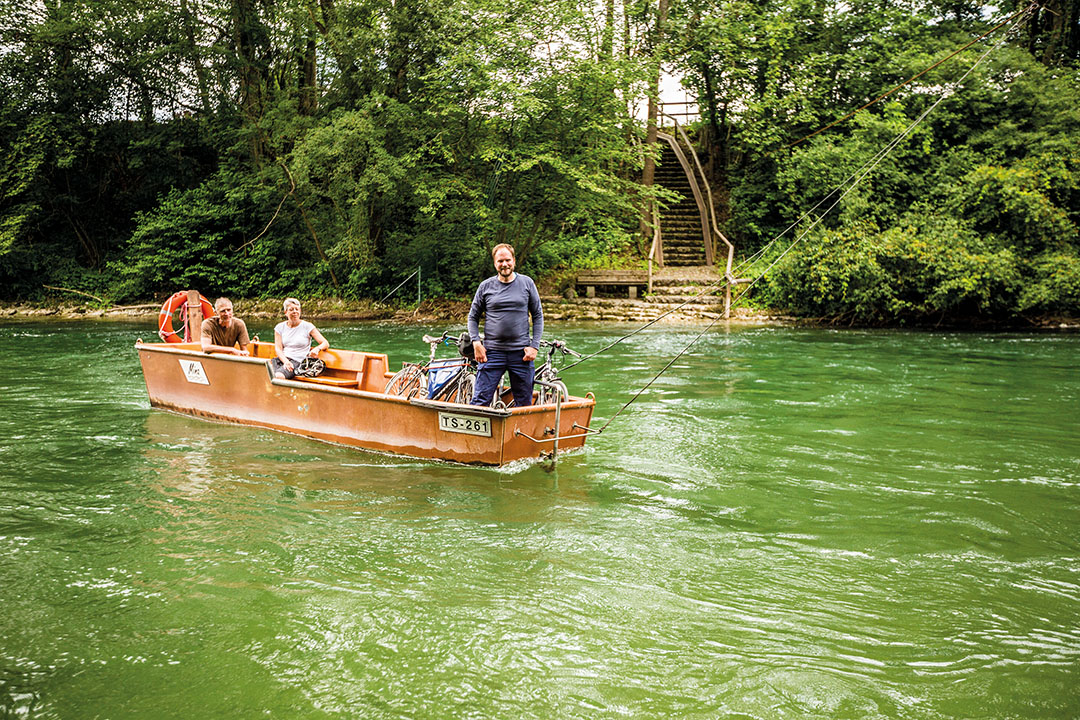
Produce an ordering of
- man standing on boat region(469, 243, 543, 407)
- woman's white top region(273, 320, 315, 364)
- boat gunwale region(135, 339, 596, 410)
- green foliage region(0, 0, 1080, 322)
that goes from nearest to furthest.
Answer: man standing on boat region(469, 243, 543, 407) < boat gunwale region(135, 339, 596, 410) < woman's white top region(273, 320, 315, 364) < green foliage region(0, 0, 1080, 322)

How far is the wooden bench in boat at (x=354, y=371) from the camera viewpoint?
28.8 feet

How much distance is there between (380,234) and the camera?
876 inches

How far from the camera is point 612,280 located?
68.9 ft

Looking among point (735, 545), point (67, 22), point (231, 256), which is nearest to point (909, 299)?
point (735, 545)

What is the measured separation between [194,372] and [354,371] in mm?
1876

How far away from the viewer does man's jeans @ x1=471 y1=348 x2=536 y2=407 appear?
6863mm

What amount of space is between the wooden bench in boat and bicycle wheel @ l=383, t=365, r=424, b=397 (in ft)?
2.21

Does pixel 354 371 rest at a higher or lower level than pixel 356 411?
higher

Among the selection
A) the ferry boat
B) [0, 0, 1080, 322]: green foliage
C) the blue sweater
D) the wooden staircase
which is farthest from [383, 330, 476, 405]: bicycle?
the wooden staircase

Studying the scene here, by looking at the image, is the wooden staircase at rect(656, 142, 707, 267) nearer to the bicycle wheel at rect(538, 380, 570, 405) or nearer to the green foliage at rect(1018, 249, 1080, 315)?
the green foliage at rect(1018, 249, 1080, 315)

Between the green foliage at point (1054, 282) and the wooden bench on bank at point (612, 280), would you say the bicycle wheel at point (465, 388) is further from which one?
the green foliage at point (1054, 282)

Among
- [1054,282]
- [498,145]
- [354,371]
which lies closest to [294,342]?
[354,371]

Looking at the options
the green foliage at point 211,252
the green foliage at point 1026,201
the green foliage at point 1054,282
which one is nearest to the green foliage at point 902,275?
the green foliage at point 1054,282

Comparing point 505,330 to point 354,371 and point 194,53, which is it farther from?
point 194,53
